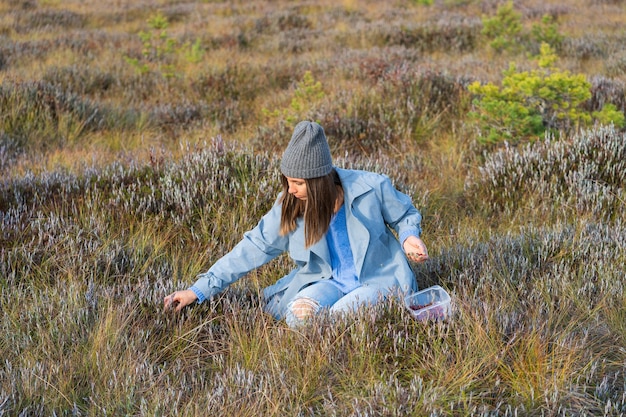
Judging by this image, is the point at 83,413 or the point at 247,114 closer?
the point at 83,413

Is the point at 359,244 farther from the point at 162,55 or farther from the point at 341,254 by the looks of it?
the point at 162,55

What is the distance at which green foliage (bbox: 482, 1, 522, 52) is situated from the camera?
29.8 ft

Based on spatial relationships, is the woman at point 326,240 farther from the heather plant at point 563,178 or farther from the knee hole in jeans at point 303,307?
the heather plant at point 563,178

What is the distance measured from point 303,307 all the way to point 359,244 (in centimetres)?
38

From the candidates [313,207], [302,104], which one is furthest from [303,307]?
[302,104]

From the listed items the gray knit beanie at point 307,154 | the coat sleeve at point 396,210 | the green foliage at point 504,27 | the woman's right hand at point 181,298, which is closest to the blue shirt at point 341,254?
the coat sleeve at point 396,210

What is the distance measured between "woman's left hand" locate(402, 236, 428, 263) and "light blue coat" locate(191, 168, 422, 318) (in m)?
0.05

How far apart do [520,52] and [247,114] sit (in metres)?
4.31

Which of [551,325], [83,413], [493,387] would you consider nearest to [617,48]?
[551,325]

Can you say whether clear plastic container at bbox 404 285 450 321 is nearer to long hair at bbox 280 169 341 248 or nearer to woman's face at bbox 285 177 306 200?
long hair at bbox 280 169 341 248

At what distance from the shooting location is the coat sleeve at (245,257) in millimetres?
2977

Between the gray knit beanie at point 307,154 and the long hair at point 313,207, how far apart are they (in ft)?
0.21

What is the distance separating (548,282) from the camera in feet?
10.3

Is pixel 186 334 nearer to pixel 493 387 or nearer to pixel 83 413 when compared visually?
pixel 83 413
